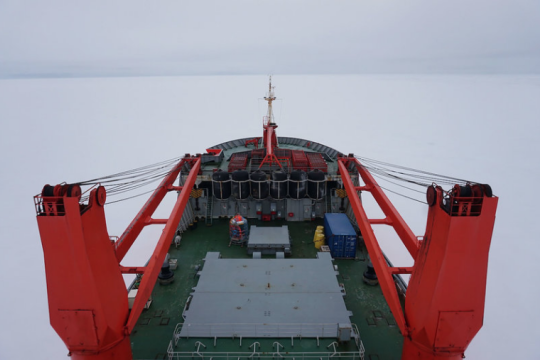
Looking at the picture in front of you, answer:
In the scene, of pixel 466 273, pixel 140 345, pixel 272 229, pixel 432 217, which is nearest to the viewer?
pixel 466 273

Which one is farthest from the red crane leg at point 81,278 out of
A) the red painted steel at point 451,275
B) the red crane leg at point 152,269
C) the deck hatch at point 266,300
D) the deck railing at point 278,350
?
the red painted steel at point 451,275

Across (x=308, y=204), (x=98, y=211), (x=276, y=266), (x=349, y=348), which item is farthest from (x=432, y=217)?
(x=308, y=204)

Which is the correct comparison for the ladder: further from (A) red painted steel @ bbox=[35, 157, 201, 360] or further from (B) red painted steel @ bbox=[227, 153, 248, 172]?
(A) red painted steel @ bbox=[35, 157, 201, 360]

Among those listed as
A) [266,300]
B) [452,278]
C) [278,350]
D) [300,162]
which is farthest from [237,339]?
[300,162]

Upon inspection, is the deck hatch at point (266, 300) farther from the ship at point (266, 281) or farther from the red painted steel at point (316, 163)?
the red painted steel at point (316, 163)

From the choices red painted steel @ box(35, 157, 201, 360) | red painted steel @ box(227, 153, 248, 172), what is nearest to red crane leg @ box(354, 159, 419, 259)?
red painted steel @ box(227, 153, 248, 172)

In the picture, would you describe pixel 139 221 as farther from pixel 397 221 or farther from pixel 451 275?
pixel 451 275

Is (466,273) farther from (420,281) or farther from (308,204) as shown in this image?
(308,204)
